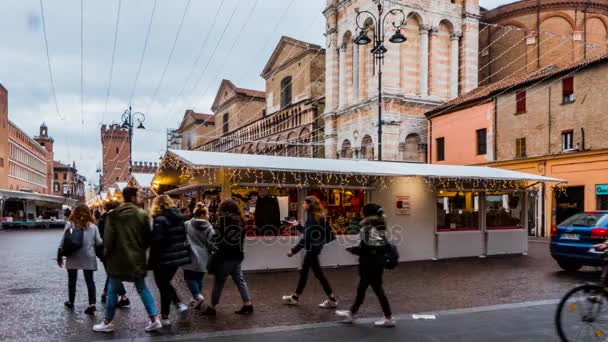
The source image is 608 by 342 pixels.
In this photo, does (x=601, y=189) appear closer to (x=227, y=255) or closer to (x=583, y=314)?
(x=583, y=314)

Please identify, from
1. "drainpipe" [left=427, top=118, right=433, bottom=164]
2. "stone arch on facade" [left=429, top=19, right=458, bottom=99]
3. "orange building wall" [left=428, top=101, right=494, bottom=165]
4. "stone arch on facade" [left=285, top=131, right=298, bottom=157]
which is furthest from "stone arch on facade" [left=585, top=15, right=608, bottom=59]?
"stone arch on facade" [left=285, top=131, right=298, bottom=157]

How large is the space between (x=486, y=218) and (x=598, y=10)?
29958 millimetres

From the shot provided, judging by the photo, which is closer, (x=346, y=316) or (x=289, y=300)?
(x=346, y=316)

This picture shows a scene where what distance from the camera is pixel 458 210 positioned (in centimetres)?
1587

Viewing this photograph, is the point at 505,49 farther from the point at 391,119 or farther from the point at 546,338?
the point at 546,338

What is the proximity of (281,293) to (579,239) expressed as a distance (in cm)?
720

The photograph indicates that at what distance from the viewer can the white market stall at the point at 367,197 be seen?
12.7m

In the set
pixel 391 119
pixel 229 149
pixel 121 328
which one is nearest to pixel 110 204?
pixel 121 328

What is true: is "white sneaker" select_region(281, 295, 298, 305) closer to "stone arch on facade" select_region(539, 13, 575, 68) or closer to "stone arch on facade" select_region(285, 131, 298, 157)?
"stone arch on facade" select_region(539, 13, 575, 68)

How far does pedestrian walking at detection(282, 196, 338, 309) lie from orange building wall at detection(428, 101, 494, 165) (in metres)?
22.9

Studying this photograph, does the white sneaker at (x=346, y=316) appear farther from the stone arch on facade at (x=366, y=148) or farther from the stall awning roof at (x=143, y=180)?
the stone arch on facade at (x=366, y=148)

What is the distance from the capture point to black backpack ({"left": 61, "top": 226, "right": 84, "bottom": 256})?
7.68 meters

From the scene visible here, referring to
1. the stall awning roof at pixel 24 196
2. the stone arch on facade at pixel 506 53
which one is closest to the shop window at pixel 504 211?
the stone arch on facade at pixel 506 53

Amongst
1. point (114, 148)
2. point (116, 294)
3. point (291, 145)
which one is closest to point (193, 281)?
point (116, 294)
